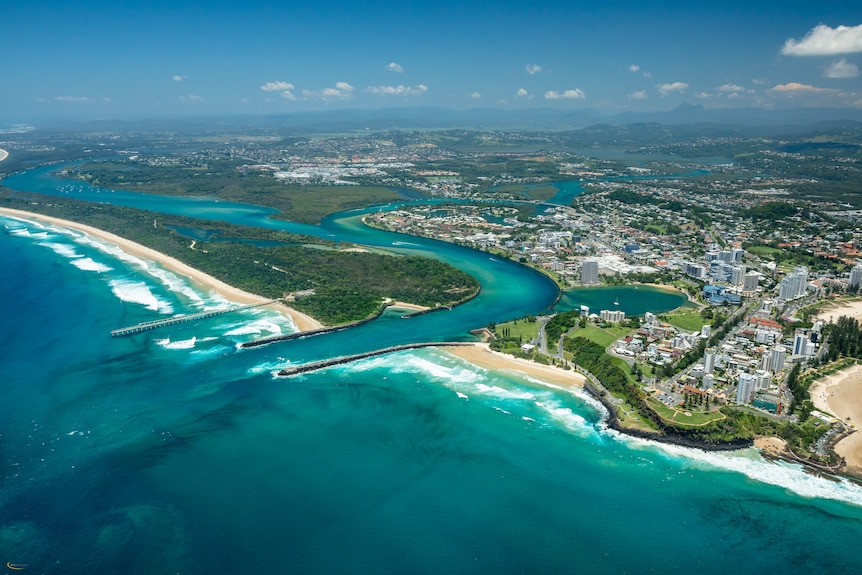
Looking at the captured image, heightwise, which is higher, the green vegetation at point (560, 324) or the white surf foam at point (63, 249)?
the green vegetation at point (560, 324)

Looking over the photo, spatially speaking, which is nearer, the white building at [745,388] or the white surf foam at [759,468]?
the white surf foam at [759,468]

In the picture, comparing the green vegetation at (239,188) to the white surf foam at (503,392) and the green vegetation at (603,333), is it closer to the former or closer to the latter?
the green vegetation at (603,333)

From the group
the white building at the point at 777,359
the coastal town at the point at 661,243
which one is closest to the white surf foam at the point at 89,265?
the coastal town at the point at 661,243

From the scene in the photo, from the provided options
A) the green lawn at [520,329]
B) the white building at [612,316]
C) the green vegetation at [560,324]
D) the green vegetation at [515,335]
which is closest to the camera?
the green vegetation at [515,335]

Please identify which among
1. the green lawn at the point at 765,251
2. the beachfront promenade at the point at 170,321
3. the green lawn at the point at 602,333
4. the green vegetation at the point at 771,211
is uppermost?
the green vegetation at the point at 771,211

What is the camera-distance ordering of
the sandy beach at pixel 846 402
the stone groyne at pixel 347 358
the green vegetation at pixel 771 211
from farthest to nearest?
the green vegetation at pixel 771 211 < the stone groyne at pixel 347 358 < the sandy beach at pixel 846 402
